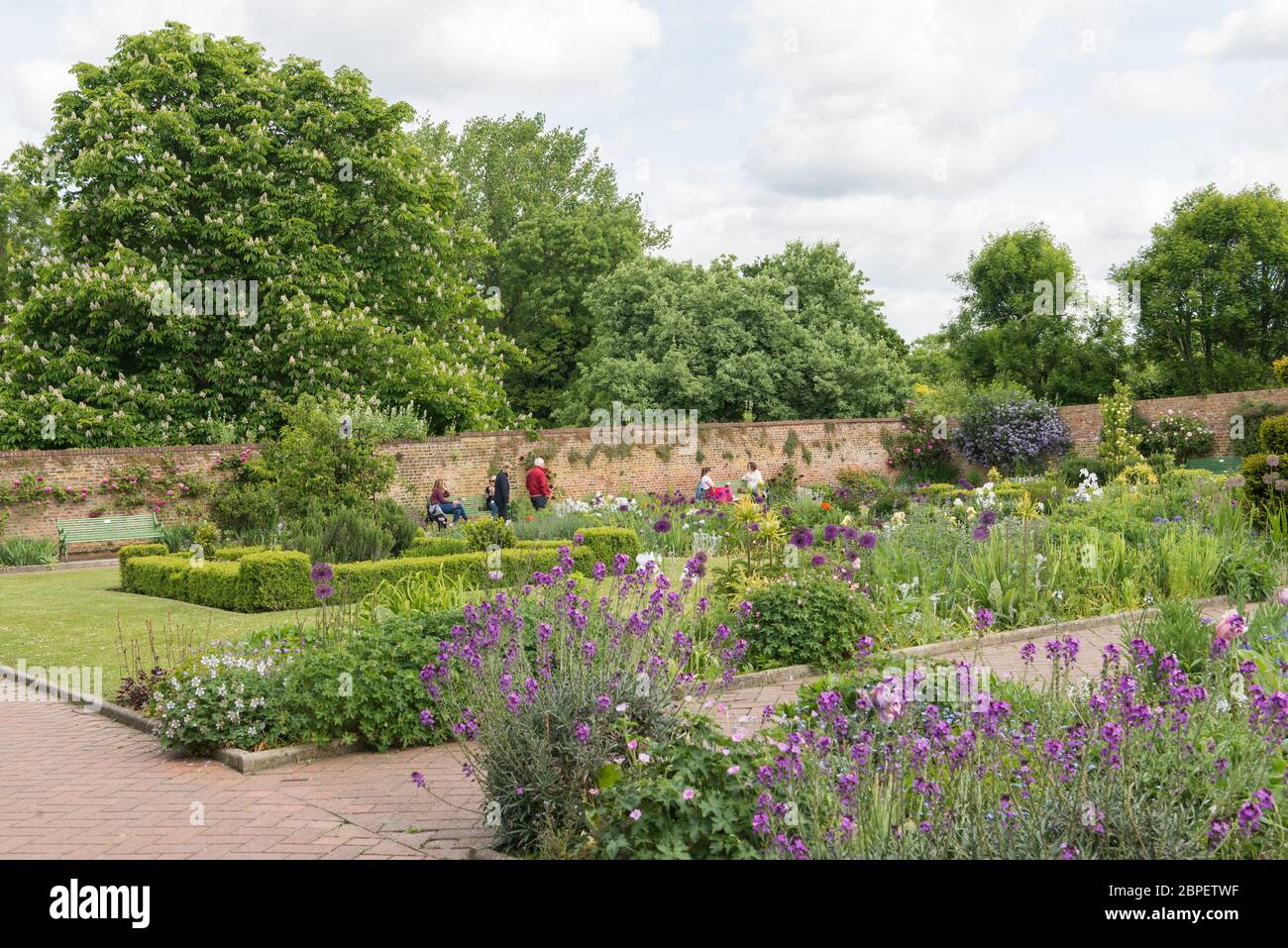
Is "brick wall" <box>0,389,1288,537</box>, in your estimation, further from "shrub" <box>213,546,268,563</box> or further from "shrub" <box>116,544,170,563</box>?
"shrub" <box>213,546,268,563</box>

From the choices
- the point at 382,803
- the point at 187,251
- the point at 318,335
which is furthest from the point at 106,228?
the point at 382,803

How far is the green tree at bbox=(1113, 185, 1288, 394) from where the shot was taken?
3525 cm

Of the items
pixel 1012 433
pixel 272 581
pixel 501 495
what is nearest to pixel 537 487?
pixel 501 495

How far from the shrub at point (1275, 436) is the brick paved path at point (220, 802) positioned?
606cm

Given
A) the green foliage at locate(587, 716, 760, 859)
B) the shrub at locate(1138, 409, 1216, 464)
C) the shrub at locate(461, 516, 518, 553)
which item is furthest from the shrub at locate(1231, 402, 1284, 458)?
the green foliage at locate(587, 716, 760, 859)

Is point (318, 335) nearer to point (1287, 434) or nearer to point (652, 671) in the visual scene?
point (1287, 434)

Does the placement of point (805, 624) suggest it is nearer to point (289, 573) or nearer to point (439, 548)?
point (289, 573)

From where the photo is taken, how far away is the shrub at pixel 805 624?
754 cm

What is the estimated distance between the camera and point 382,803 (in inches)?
205

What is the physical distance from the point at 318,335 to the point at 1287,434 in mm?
17795

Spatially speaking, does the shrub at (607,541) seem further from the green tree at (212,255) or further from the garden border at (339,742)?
the green tree at (212,255)

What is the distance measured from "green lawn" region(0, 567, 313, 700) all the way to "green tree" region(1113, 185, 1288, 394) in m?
33.0

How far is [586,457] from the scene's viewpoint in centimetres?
2442

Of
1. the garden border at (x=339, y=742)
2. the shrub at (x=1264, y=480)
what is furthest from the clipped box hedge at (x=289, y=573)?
the shrub at (x=1264, y=480)
